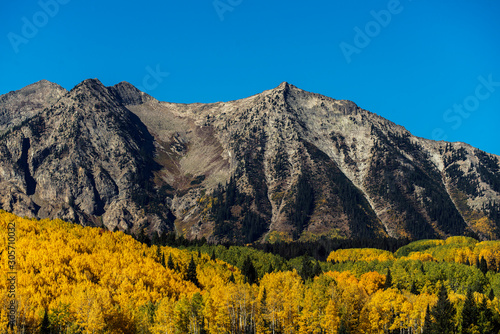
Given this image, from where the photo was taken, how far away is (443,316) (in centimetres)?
12300

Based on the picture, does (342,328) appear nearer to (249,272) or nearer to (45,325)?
(45,325)

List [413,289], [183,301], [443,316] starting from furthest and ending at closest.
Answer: [413,289] → [443,316] → [183,301]

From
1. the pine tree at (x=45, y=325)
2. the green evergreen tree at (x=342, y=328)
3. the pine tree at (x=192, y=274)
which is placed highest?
the pine tree at (x=192, y=274)

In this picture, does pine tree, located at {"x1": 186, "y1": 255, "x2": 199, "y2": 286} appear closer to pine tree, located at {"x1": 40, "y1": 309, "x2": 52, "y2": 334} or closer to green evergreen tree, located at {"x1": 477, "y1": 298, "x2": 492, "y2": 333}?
pine tree, located at {"x1": 40, "y1": 309, "x2": 52, "y2": 334}

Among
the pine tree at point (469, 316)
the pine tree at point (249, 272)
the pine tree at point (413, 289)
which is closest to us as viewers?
the pine tree at point (469, 316)

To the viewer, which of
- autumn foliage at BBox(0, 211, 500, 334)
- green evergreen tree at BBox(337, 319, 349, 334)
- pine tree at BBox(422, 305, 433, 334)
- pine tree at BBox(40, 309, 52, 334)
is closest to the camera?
pine tree at BBox(40, 309, 52, 334)

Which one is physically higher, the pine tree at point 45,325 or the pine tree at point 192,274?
the pine tree at point 192,274

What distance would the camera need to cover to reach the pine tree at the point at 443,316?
120050 mm

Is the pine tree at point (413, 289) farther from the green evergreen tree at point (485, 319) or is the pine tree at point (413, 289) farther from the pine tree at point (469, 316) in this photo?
the pine tree at point (469, 316)

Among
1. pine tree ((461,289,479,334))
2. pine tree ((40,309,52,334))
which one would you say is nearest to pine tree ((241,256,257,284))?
pine tree ((461,289,479,334))

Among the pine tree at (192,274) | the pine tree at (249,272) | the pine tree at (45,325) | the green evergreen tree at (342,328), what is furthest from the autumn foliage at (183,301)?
the pine tree at (249,272)

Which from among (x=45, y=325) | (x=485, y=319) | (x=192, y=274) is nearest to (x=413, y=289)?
(x=485, y=319)

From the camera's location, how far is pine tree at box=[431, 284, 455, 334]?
120050 mm

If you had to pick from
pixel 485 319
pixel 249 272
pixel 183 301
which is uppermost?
pixel 249 272
